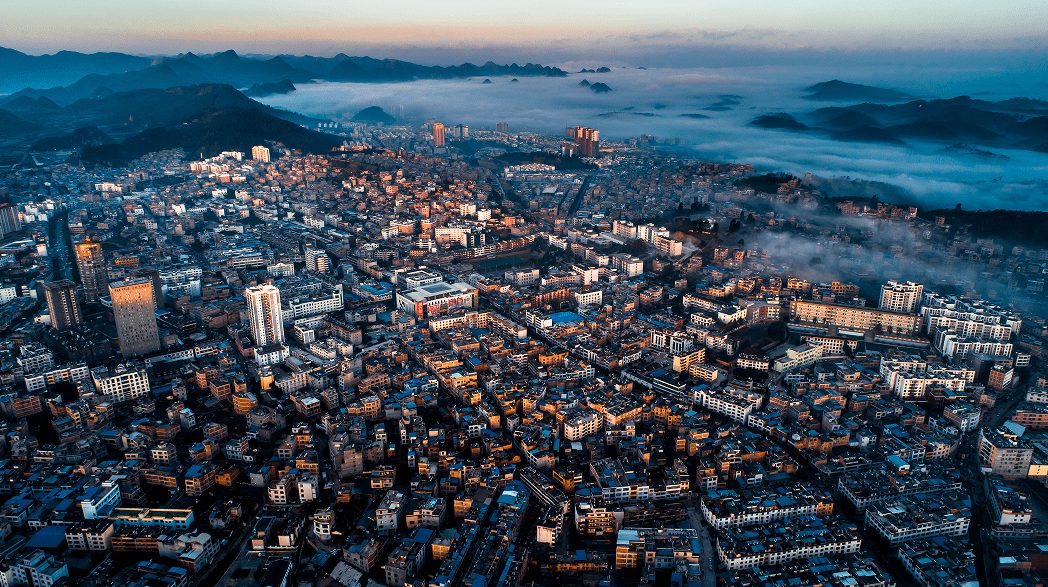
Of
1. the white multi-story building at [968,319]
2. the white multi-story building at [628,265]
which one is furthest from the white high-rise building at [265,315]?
the white multi-story building at [968,319]

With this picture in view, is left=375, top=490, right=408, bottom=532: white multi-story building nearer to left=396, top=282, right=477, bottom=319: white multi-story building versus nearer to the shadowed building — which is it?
left=396, top=282, right=477, bottom=319: white multi-story building

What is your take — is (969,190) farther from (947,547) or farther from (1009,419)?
(947,547)

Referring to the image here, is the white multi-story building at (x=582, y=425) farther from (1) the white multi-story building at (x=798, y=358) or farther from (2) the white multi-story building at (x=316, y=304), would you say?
(2) the white multi-story building at (x=316, y=304)

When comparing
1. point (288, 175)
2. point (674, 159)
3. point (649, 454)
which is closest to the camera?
point (649, 454)

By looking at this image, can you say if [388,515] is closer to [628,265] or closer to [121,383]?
[121,383]

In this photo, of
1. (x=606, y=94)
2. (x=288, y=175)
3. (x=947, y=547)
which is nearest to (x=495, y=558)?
(x=947, y=547)

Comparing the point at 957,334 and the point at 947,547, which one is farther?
the point at 957,334

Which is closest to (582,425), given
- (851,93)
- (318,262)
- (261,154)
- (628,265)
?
(628,265)

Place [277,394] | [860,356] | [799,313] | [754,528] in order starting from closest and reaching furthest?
1. [754,528]
2. [277,394]
3. [860,356]
4. [799,313]
